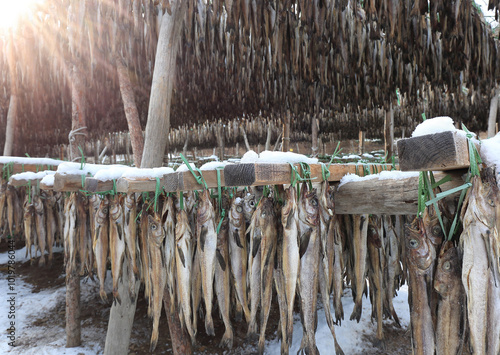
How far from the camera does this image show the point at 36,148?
444 inches

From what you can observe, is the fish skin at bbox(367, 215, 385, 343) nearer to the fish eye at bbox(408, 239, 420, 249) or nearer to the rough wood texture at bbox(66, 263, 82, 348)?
the fish eye at bbox(408, 239, 420, 249)

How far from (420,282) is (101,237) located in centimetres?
230

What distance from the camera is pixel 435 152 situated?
3.11 feet

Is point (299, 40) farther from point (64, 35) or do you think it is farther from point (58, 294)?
point (58, 294)

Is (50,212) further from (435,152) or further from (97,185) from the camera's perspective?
(435,152)

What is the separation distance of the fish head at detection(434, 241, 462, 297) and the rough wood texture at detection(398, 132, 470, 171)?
0.32 meters

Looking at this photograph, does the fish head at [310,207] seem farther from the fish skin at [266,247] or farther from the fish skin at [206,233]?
the fish skin at [206,233]

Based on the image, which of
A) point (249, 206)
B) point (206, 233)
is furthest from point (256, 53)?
point (206, 233)

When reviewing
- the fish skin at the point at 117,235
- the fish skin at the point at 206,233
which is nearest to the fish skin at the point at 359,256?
the fish skin at the point at 206,233

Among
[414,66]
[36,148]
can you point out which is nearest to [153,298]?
[414,66]

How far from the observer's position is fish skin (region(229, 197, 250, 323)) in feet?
5.95

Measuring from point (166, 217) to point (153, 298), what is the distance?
60 cm

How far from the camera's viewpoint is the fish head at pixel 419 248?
1.06 metres

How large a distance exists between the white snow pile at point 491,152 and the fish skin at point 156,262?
1.81m
